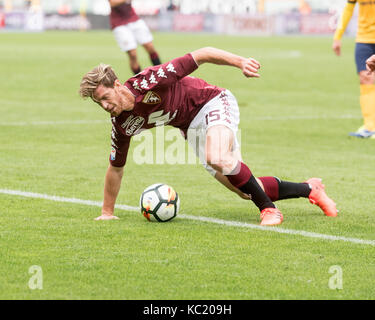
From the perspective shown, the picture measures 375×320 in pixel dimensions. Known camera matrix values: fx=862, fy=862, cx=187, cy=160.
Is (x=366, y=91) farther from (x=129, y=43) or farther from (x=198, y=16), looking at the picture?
(x=198, y=16)

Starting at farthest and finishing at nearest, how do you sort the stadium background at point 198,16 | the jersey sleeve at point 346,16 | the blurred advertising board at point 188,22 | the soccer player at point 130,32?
the blurred advertising board at point 188,22, the stadium background at point 198,16, the soccer player at point 130,32, the jersey sleeve at point 346,16

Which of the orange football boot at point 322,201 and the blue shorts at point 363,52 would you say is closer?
the orange football boot at point 322,201

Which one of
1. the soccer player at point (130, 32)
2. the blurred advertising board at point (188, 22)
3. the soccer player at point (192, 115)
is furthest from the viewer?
the blurred advertising board at point (188, 22)

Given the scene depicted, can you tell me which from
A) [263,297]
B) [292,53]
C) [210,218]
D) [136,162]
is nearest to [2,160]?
[136,162]

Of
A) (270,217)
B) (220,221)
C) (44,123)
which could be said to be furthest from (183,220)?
(44,123)

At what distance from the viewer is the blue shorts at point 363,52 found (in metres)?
11.9

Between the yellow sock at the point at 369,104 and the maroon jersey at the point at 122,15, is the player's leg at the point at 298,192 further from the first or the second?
the maroon jersey at the point at 122,15

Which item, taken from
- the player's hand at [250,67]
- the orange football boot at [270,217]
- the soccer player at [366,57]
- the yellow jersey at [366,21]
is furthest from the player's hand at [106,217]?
the yellow jersey at [366,21]

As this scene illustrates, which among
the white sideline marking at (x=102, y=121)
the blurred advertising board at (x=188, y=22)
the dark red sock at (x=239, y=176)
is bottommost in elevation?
the blurred advertising board at (x=188, y=22)

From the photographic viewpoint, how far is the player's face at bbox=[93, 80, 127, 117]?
20.6ft

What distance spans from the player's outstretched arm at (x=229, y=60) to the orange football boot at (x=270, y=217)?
1.10 meters

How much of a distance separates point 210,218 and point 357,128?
645 cm

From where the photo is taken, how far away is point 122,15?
1789 cm

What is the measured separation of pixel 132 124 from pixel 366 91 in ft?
20.5
